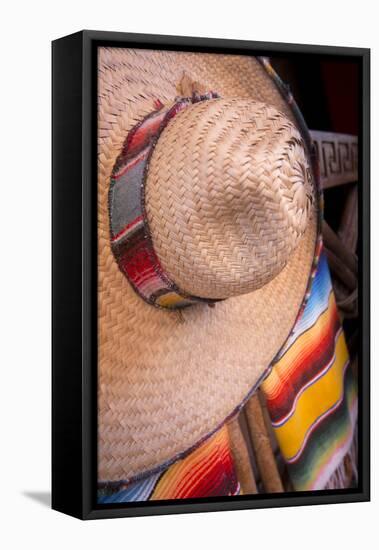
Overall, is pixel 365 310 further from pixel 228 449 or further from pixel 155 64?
pixel 155 64

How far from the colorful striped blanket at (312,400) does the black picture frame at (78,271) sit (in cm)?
20

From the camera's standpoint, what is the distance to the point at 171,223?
5.14 metres

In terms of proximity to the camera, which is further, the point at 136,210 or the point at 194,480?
the point at 194,480

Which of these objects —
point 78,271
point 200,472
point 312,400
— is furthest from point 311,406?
point 78,271

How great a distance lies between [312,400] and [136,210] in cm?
103

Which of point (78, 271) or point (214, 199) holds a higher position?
point (214, 199)

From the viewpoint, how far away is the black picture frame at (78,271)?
16.7 feet

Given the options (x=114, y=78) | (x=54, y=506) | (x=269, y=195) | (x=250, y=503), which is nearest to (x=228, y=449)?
(x=250, y=503)

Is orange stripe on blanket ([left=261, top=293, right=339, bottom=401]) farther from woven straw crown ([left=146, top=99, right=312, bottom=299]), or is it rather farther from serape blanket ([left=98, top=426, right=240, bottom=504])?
woven straw crown ([left=146, top=99, right=312, bottom=299])

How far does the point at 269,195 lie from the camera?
507cm

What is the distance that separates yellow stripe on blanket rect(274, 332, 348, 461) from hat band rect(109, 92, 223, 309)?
747 millimetres

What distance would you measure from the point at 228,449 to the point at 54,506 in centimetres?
63

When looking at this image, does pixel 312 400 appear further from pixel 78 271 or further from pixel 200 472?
pixel 78 271

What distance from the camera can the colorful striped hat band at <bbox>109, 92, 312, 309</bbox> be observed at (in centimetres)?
508
